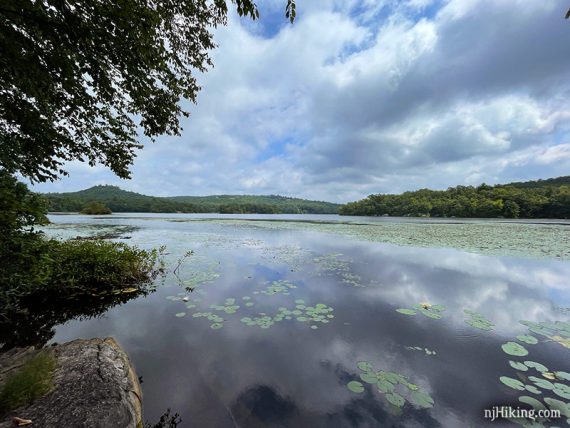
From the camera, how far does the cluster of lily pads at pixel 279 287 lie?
8.34 metres

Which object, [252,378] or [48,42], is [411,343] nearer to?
[252,378]

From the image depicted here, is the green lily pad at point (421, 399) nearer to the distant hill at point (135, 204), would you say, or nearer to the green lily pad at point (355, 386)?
the green lily pad at point (355, 386)

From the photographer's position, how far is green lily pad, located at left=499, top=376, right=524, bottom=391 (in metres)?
3.79

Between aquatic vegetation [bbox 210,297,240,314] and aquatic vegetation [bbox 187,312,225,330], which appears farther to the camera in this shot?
aquatic vegetation [bbox 210,297,240,314]

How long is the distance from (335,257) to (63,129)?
499 inches

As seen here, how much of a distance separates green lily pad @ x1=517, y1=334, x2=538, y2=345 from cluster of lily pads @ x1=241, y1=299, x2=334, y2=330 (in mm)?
→ 4027

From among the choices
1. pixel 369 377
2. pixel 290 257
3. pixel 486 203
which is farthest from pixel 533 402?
pixel 486 203

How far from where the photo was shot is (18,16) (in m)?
3.80

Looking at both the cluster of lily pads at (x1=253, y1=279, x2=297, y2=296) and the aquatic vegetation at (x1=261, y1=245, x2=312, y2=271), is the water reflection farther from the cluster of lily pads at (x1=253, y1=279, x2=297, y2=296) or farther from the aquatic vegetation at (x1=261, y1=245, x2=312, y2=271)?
the aquatic vegetation at (x1=261, y1=245, x2=312, y2=271)

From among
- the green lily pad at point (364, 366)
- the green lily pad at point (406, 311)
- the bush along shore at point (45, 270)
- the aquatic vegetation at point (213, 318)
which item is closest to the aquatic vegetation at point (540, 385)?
the green lily pad at point (364, 366)

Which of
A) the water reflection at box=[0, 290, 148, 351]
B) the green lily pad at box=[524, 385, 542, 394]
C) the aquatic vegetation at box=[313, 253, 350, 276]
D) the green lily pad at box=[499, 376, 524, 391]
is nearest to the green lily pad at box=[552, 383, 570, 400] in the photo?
the green lily pad at box=[524, 385, 542, 394]

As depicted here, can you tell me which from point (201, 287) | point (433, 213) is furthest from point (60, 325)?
point (433, 213)

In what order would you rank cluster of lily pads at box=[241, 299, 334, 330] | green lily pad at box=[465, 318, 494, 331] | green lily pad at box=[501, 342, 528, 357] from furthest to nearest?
cluster of lily pads at box=[241, 299, 334, 330], green lily pad at box=[465, 318, 494, 331], green lily pad at box=[501, 342, 528, 357]

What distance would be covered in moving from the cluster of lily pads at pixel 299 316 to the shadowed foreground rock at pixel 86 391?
296cm
